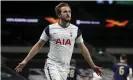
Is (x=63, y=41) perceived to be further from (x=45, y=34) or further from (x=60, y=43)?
(x=45, y=34)

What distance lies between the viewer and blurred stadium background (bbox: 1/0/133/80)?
55.5ft

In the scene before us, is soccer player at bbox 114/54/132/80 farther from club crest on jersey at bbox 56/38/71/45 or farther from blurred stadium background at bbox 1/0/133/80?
club crest on jersey at bbox 56/38/71/45

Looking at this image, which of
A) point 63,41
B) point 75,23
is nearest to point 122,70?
point 75,23

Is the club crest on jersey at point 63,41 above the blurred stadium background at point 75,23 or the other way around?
above

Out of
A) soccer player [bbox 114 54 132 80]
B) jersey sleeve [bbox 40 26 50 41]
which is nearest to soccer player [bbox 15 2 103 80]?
jersey sleeve [bbox 40 26 50 41]

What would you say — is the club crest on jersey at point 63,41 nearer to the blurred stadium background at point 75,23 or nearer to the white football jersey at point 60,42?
the white football jersey at point 60,42

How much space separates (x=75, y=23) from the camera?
17125 millimetres

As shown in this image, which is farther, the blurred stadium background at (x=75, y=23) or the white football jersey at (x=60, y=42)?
the blurred stadium background at (x=75, y=23)

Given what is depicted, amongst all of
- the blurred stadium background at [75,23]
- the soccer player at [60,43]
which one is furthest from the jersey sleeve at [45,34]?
the blurred stadium background at [75,23]

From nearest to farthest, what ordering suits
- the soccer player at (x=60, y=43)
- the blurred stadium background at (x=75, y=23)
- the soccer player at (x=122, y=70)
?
the soccer player at (x=60, y=43)
the soccer player at (x=122, y=70)
the blurred stadium background at (x=75, y=23)

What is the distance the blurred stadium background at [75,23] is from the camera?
666 inches

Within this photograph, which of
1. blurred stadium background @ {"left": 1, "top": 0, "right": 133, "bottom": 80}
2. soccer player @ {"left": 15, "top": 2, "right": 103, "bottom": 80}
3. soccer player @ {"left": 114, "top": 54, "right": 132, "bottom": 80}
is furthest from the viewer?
blurred stadium background @ {"left": 1, "top": 0, "right": 133, "bottom": 80}

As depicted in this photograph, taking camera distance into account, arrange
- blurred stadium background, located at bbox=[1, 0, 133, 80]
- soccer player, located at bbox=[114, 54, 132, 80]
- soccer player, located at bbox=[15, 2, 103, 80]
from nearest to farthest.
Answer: soccer player, located at bbox=[15, 2, 103, 80] → soccer player, located at bbox=[114, 54, 132, 80] → blurred stadium background, located at bbox=[1, 0, 133, 80]

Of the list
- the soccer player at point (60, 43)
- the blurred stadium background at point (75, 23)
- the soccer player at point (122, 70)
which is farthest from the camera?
the blurred stadium background at point (75, 23)
